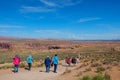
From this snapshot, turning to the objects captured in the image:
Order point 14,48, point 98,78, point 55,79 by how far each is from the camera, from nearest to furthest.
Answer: point 98,78
point 55,79
point 14,48

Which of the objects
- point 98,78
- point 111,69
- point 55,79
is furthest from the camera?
point 111,69

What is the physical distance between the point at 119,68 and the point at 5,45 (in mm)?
93712

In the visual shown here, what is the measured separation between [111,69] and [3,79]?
7.93m

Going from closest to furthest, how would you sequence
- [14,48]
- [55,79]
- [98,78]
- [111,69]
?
[98,78]
[55,79]
[111,69]
[14,48]

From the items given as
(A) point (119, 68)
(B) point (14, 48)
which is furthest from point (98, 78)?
(B) point (14, 48)

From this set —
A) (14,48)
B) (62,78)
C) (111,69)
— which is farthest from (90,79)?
(14,48)

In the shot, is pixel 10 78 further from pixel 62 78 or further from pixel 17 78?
pixel 62 78

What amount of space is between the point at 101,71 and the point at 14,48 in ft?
289

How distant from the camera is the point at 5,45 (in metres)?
107

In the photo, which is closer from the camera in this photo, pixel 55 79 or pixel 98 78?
pixel 98 78

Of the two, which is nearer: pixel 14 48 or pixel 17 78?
pixel 17 78

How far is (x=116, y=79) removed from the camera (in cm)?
1485

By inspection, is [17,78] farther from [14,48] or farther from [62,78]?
[14,48]

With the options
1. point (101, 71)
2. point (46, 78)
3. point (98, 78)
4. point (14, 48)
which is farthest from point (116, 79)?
point (14, 48)
